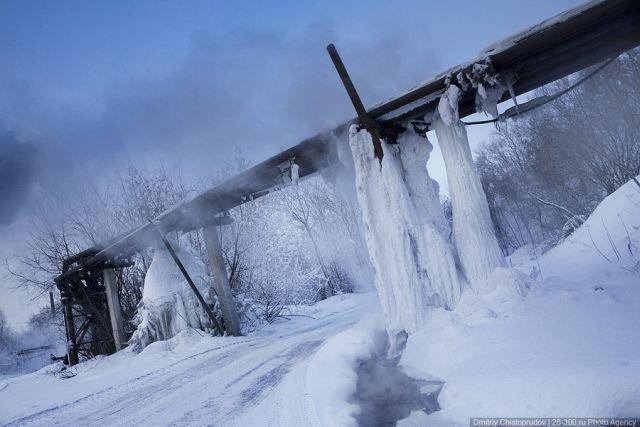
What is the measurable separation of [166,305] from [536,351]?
9.56 metres

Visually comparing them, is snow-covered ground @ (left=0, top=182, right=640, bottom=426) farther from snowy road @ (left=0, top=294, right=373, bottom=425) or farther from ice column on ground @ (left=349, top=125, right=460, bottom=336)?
ice column on ground @ (left=349, top=125, right=460, bottom=336)

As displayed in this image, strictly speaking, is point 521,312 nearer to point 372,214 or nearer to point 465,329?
point 465,329

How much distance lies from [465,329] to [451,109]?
3100 millimetres

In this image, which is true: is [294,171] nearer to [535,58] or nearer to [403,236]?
[403,236]

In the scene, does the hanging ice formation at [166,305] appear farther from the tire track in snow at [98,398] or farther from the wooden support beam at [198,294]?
the tire track in snow at [98,398]

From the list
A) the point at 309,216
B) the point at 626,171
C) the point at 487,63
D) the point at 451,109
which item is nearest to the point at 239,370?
the point at 451,109

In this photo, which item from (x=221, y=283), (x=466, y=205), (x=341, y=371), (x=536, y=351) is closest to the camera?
(x=536, y=351)

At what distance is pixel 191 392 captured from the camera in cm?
424

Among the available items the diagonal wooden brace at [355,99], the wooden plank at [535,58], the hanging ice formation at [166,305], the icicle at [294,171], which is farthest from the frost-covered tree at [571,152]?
the hanging ice formation at [166,305]

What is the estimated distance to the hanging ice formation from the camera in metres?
9.50

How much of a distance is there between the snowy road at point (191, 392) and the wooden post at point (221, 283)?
1.12 m

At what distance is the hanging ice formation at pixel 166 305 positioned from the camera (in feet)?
31.2

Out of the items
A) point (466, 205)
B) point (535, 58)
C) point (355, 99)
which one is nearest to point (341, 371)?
point (466, 205)

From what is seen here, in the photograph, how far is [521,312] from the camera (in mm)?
3492
